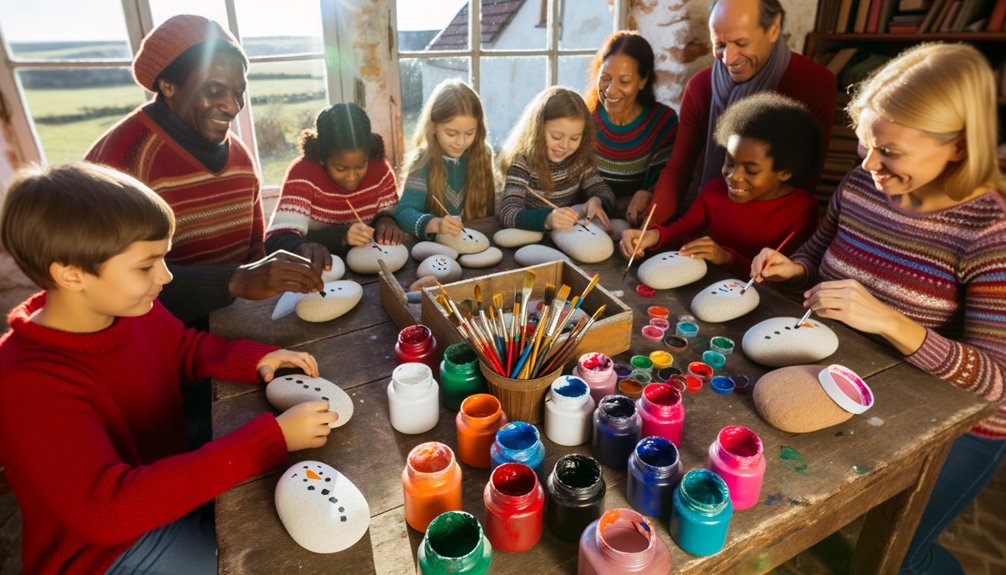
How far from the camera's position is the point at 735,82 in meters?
2.08

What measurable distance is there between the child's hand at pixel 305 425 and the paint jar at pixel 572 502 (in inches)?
14.4

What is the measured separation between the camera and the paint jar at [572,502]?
770mm

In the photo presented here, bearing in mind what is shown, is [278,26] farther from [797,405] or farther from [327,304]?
[797,405]

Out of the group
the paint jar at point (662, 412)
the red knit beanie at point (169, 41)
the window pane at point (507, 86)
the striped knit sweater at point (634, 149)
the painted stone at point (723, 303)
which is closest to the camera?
the paint jar at point (662, 412)

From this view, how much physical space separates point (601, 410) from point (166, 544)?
779 millimetres

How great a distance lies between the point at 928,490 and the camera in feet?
3.80

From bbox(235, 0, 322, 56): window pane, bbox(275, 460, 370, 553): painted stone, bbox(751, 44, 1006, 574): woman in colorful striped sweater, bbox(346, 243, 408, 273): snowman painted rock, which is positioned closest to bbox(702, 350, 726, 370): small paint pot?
bbox(751, 44, 1006, 574): woman in colorful striped sweater

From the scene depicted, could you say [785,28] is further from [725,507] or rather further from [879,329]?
[725,507]

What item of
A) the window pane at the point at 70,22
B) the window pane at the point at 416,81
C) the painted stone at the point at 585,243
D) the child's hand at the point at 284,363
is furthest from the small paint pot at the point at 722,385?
the window pane at the point at 70,22

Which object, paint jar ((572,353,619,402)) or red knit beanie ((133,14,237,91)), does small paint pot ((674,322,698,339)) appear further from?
red knit beanie ((133,14,237,91))

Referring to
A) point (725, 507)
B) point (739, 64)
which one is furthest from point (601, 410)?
point (739, 64)

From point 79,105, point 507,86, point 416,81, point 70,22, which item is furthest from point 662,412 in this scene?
point 79,105

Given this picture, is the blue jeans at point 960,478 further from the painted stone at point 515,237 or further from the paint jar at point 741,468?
the painted stone at point 515,237

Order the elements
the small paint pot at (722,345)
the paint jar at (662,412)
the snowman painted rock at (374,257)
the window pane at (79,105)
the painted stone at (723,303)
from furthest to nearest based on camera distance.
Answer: the window pane at (79,105), the snowman painted rock at (374,257), the painted stone at (723,303), the small paint pot at (722,345), the paint jar at (662,412)
